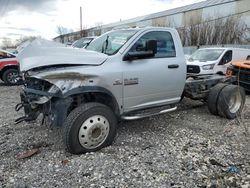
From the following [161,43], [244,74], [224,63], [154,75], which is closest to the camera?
[154,75]

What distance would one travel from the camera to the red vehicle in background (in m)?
11.8

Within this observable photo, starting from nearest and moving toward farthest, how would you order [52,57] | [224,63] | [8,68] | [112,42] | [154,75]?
1. [52,57]
2. [154,75]
3. [112,42]
4. [224,63]
5. [8,68]

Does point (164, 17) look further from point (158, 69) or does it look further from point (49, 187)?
point (49, 187)

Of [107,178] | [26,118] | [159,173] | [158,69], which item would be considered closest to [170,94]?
[158,69]

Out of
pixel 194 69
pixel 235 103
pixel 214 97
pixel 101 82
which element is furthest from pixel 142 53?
pixel 194 69

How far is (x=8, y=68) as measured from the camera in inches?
471

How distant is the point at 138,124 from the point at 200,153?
1688 millimetres

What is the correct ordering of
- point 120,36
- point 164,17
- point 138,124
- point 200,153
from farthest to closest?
point 164,17
point 138,124
point 120,36
point 200,153

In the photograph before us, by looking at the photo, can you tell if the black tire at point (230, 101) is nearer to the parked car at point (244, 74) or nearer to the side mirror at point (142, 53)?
the parked car at point (244, 74)

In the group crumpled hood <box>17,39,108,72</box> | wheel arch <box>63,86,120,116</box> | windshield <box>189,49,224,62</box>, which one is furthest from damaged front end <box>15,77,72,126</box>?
windshield <box>189,49,224,62</box>

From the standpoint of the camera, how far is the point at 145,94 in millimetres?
4926

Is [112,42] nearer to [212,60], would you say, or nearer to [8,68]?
[212,60]

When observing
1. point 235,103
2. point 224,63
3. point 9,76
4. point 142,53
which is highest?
point 142,53

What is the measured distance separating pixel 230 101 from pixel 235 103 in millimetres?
278
